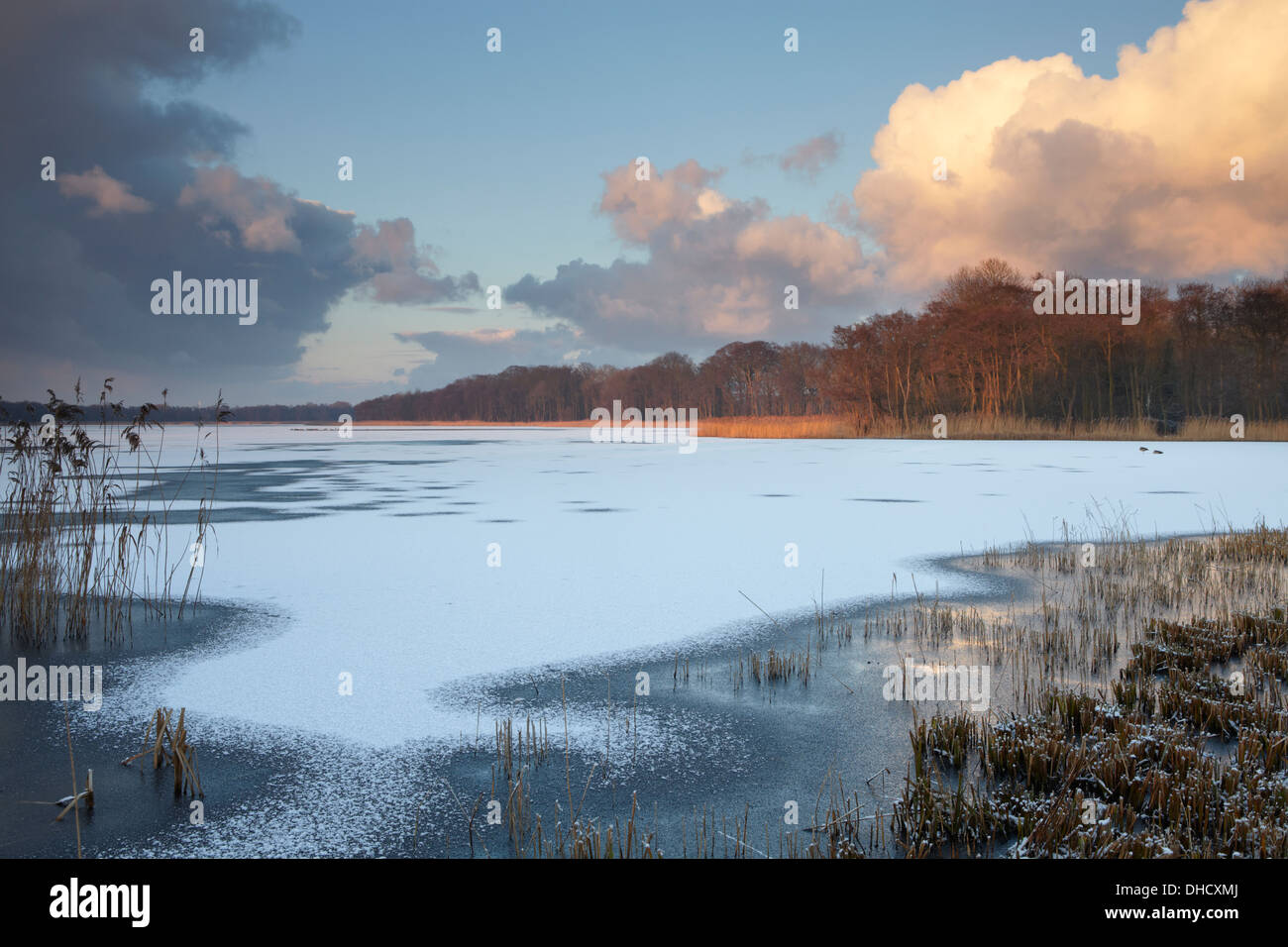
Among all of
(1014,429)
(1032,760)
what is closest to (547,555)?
(1032,760)

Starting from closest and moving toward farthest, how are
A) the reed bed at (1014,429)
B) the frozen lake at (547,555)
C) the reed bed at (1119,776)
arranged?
the reed bed at (1119,776) < the frozen lake at (547,555) < the reed bed at (1014,429)

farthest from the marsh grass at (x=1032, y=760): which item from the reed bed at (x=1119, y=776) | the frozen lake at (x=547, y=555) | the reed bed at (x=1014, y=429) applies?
the reed bed at (x=1014, y=429)

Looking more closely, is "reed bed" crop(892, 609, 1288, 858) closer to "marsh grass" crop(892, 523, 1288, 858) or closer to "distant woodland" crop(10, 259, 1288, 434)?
"marsh grass" crop(892, 523, 1288, 858)

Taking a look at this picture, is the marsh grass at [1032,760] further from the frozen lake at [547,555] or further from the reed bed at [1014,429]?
the reed bed at [1014,429]

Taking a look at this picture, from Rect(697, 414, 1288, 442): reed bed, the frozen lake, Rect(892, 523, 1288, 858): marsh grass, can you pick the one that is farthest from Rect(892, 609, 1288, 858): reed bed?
Rect(697, 414, 1288, 442): reed bed

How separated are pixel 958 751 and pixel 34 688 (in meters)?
4.88

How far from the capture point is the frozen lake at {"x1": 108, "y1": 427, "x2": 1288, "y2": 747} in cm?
468

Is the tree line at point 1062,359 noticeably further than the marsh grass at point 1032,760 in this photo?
Yes

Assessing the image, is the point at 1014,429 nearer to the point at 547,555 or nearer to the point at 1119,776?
the point at 547,555

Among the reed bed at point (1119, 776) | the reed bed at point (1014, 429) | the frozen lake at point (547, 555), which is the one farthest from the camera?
the reed bed at point (1014, 429)

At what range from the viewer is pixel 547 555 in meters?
8.52

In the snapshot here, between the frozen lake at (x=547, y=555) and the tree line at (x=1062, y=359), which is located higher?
the tree line at (x=1062, y=359)

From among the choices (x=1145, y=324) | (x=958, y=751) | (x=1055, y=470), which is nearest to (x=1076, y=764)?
(x=958, y=751)

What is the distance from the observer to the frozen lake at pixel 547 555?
4.68m
